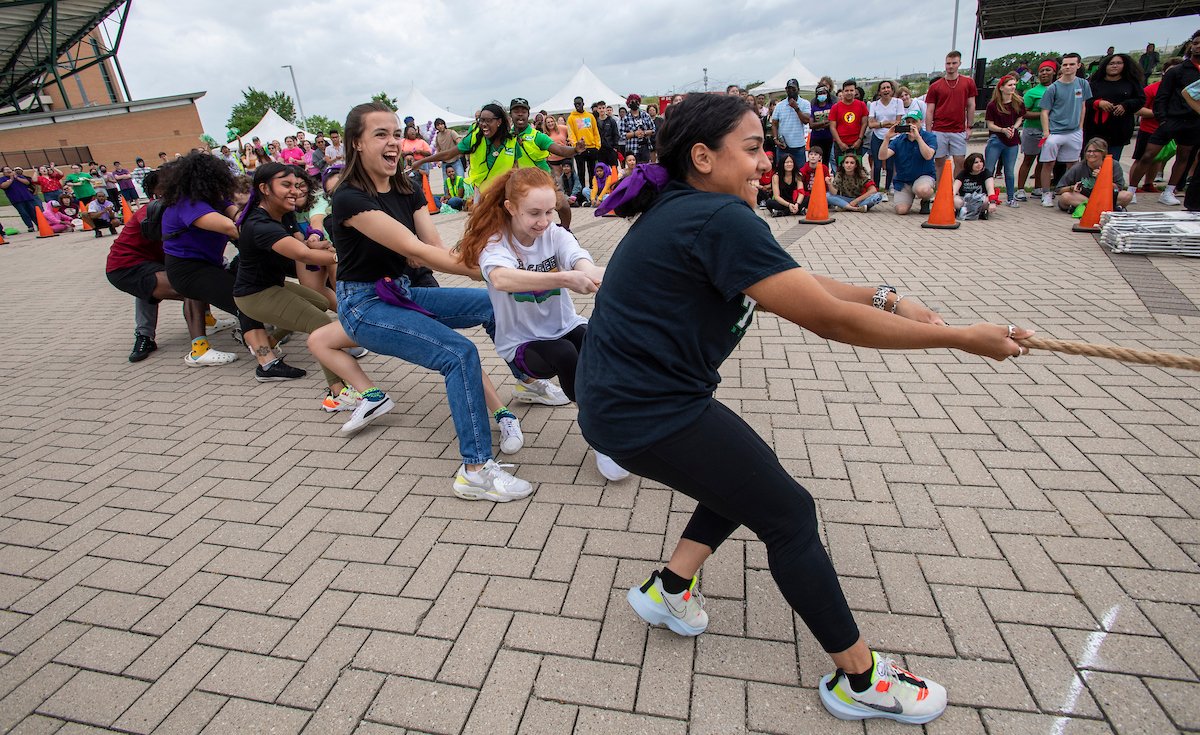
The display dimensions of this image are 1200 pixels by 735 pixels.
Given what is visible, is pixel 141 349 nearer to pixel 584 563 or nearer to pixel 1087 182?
pixel 584 563

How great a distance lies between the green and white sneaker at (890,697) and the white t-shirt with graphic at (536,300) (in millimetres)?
2095

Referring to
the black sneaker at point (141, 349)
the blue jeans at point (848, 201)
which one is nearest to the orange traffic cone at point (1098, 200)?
the blue jeans at point (848, 201)

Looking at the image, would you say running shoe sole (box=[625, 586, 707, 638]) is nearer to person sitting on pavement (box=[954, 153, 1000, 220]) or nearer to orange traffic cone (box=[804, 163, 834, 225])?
orange traffic cone (box=[804, 163, 834, 225])

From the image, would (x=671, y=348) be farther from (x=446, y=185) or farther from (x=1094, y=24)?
(x=1094, y=24)

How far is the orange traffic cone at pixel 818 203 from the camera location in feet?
30.0

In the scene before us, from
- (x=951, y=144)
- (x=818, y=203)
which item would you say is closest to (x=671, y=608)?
(x=818, y=203)

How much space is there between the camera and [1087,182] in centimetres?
803

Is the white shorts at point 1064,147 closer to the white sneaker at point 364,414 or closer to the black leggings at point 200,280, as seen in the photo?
the white sneaker at point 364,414

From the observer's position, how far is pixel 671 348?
167 centimetres

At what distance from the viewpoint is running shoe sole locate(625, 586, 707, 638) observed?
6.92ft

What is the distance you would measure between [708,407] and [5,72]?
49.6 m

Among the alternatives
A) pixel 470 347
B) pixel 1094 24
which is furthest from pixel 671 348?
pixel 1094 24

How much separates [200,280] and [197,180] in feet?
2.63

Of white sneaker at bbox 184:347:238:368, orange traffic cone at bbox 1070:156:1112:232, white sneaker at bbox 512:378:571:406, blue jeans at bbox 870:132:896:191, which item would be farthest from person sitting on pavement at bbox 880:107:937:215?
white sneaker at bbox 184:347:238:368
